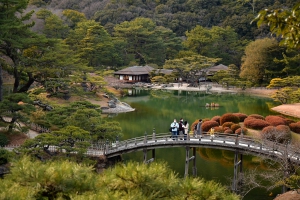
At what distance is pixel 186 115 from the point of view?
3064 cm

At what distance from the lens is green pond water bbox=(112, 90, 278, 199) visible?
58.3ft

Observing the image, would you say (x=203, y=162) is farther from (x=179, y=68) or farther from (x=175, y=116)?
(x=179, y=68)

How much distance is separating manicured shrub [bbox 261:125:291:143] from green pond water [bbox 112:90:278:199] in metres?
1.48

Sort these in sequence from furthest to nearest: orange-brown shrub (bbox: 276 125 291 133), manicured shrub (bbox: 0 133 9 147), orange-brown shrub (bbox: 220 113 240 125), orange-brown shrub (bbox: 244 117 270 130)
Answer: orange-brown shrub (bbox: 220 113 240 125) < orange-brown shrub (bbox: 244 117 270 130) < orange-brown shrub (bbox: 276 125 291 133) < manicured shrub (bbox: 0 133 9 147)

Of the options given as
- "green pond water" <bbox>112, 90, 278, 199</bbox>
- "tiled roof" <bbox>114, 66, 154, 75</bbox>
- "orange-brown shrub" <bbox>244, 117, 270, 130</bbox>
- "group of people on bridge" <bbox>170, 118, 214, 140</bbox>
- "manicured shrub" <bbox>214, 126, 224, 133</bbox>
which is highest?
"tiled roof" <bbox>114, 66, 154, 75</bbox>

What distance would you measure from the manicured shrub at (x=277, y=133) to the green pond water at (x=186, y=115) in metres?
1.48

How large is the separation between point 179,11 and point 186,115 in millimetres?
49497

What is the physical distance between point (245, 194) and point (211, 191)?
939cm

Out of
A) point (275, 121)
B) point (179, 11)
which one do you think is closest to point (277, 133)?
point (275, 121)

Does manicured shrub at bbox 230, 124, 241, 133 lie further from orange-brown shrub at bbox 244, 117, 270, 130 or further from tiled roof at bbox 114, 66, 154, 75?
tiled roof at bbox 114, 66, 154, 75

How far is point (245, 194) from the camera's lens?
1431 centimetres

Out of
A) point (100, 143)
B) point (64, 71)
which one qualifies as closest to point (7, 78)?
point (64, 71)

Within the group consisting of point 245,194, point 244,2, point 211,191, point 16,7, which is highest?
point 244,2

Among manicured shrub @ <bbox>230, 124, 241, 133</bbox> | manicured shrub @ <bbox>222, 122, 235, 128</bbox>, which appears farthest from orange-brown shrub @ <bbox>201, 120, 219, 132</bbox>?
manicured shrub @ <bbox>230, 124, 241, 133</bbox>
